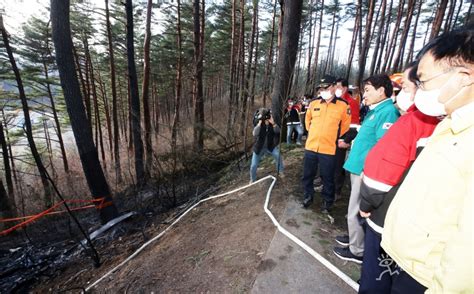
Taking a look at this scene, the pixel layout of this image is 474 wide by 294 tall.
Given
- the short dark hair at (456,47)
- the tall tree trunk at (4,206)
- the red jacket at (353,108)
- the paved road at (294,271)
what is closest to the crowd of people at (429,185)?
the short dark hair at (456,47)

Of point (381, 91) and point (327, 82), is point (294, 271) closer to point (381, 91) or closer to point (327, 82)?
point (381, 91)

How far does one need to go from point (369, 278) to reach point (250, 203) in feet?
8.85

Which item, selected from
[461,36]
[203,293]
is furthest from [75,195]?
[461,36]

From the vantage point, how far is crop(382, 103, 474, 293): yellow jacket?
82 centimetres

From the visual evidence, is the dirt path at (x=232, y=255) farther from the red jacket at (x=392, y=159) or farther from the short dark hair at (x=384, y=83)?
the short dark hair at (x=384, y=83)

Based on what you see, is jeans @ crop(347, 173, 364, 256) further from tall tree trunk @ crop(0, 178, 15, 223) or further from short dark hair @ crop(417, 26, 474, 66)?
tall tree trunk @ crop(0, 178, 15, 223)

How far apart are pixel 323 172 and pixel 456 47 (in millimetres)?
2706

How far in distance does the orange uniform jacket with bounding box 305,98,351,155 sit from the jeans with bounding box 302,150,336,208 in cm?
12

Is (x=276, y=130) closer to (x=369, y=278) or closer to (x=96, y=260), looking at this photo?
(x=369, y=278)

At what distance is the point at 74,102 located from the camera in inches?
192

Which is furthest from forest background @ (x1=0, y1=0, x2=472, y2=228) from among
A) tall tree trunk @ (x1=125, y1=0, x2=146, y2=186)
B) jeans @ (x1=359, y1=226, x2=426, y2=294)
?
jeans @ (x1=359, y1=226, x2=426, y2=294)

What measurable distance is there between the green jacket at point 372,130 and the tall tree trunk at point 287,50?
3573 millimetres

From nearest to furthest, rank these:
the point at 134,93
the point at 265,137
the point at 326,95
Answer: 1. the point at 326,95
2. the point at 265,137
3. the point at 134,93

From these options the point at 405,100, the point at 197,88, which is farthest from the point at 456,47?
the point at 197,88
